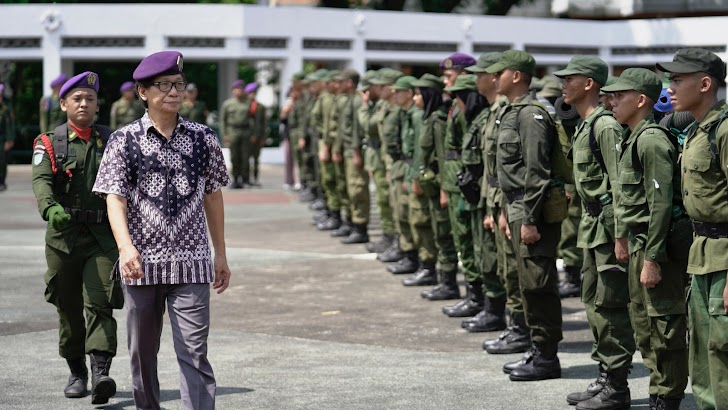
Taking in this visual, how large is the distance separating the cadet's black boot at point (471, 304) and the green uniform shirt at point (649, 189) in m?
4.18

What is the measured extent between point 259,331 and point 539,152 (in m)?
3.22

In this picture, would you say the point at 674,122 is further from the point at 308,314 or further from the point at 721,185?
the point at 308,314

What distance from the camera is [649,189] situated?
683 centimetres

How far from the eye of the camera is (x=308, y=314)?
11469 millimetres

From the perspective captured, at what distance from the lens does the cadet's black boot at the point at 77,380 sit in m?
8.20

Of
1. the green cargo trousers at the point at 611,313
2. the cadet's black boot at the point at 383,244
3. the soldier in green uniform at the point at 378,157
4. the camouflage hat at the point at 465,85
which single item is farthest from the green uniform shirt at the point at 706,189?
the cadet's black boot at the point at 383,244

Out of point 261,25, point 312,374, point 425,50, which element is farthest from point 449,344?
point 425,50

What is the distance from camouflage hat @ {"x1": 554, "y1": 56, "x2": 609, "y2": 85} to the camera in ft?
26.8

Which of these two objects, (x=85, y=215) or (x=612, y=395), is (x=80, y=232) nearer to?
(x=85, y=215)

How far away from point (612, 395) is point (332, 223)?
35.7 ft

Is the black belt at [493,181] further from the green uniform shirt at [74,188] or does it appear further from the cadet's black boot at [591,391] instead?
the green uniform shirt at [74,188]

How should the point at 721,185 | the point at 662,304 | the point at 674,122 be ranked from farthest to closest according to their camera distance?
the point at 674,122 < the point at 662,304 < the point at 721,185

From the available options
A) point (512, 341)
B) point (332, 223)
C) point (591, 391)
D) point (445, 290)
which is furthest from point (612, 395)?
point (332, 223)

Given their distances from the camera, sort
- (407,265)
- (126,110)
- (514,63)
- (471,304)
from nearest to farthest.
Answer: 1. (514,63)
2. (471,304)
3. (407,265)
4. (126,110)
